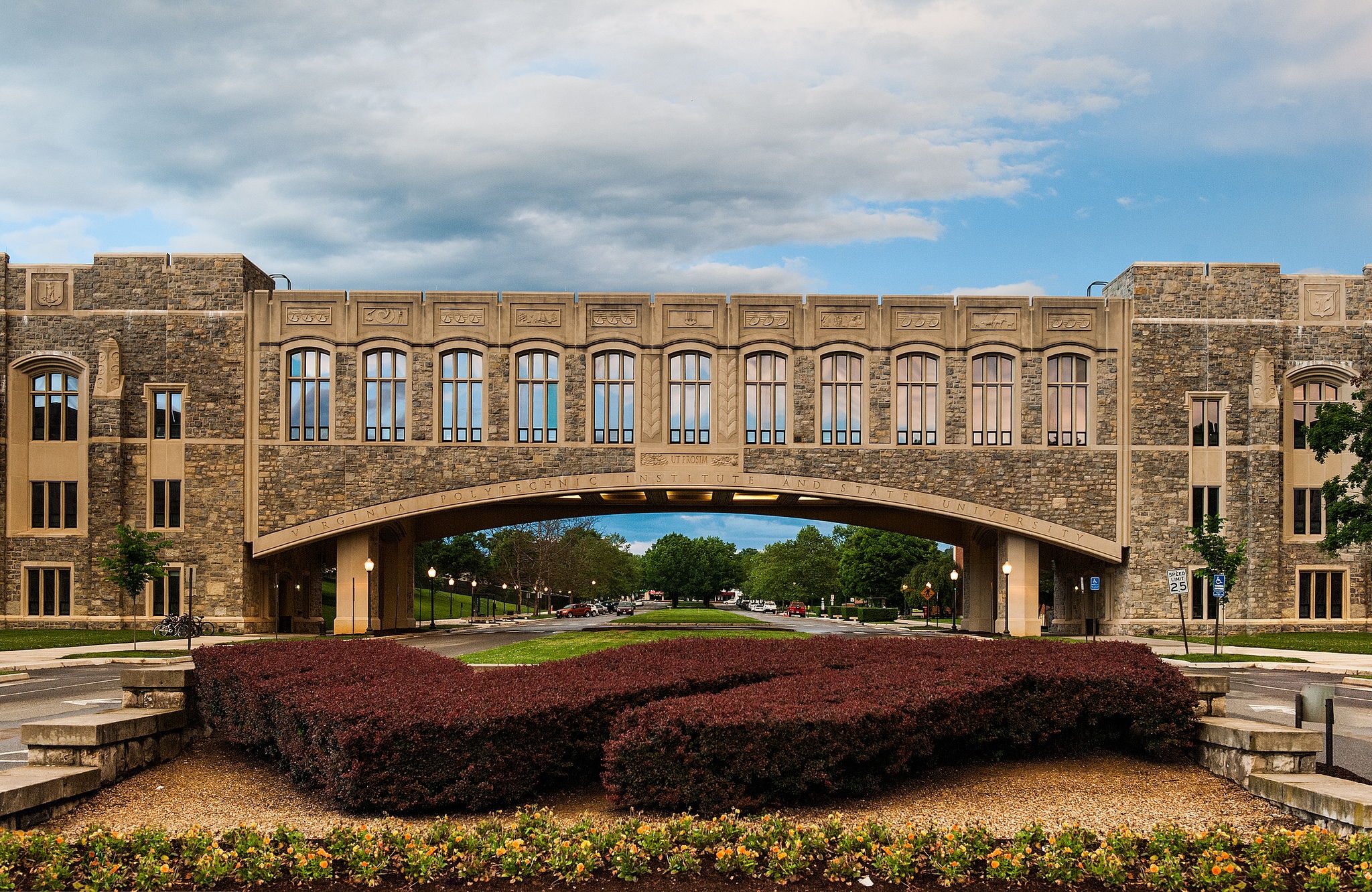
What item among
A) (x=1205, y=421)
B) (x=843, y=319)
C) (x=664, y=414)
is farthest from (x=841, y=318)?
(x=1205, y=421)

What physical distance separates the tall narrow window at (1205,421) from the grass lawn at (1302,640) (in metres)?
7.59

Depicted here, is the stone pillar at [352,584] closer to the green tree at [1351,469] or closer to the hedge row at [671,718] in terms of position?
the hedge row at [671,718]

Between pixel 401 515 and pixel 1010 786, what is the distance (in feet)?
110

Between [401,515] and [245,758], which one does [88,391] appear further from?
[245,758]

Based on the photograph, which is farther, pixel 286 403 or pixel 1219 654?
pixel 286 403

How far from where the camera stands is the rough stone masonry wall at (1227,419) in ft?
131

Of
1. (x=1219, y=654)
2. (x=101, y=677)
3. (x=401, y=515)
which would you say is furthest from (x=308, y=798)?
(x=401, y=515)

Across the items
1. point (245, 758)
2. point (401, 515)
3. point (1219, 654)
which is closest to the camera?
point (245, 758)

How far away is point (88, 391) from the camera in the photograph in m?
40.4

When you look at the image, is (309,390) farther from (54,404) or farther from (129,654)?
(129,654)

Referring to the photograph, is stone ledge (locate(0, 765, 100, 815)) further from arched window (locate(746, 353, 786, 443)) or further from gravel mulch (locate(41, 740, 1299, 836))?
arched window (locate(746, 353, 786, 443))

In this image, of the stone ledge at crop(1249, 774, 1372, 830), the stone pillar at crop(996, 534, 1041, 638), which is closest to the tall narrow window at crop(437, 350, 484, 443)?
the stone pillar at crop(996, 534, 1041, 638)

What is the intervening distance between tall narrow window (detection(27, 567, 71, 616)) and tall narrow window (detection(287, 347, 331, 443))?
1044 cm

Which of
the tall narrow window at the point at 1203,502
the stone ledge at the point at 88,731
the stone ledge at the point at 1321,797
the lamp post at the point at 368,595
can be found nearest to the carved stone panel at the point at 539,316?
the lamp post at the point at 368,595
